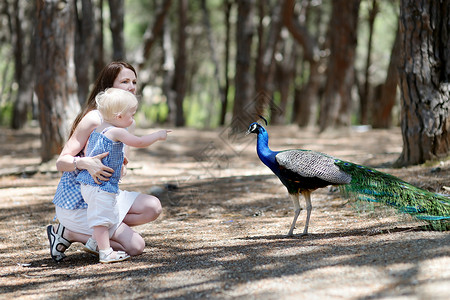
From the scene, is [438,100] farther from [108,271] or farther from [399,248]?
[108,271]

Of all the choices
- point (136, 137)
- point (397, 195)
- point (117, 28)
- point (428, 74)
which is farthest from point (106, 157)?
point (117, 28)

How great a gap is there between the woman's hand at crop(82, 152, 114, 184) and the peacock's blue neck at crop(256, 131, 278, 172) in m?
1.23

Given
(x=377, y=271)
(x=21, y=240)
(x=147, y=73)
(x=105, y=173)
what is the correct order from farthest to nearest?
1. (x=147, y=73)
2. (x=21, y=240)
3. (x=105, y=173)
4. (x=377, y=271)

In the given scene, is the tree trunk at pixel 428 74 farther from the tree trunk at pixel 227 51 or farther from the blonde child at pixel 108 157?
the tree trunk at pixel 227 51

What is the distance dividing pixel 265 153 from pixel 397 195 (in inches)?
42.3

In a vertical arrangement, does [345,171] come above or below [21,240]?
above

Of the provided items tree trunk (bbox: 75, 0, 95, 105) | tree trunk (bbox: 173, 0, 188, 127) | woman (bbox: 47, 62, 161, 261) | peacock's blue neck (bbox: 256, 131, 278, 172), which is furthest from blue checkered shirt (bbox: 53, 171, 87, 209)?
tree trunk (bbox: 173, 0, 188, 127)

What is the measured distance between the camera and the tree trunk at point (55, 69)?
8539 mm

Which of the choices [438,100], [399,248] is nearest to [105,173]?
[399,248]

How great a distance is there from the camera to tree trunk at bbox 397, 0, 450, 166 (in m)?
6.32

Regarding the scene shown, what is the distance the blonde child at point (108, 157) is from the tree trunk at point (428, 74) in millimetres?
3705

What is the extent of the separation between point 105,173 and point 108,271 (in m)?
0.70

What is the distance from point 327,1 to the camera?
78.6 ft

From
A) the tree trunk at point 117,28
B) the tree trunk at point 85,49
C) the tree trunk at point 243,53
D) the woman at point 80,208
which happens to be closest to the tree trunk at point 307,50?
the tree trunk at point 243,53
